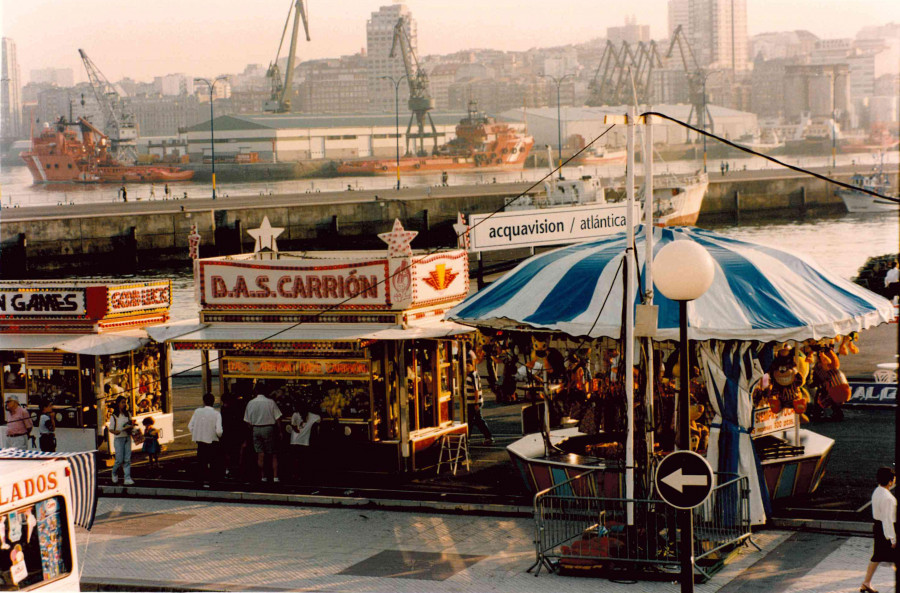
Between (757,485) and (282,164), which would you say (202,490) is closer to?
(757,485)

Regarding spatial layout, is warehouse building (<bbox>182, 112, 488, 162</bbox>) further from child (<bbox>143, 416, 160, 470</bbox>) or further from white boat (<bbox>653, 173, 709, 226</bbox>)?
child (<bbox>143, 416, 160, 470</bbox>)

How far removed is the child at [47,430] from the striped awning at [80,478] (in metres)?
8.58

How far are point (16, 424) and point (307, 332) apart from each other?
4.62m

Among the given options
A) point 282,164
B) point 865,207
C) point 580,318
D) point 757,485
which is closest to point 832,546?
point 757,485

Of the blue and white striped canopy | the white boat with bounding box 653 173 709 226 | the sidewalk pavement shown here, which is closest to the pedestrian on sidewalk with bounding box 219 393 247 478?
the sidewalk pavement

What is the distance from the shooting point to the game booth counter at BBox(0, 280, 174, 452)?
19438mm

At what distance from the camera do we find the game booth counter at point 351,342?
17312mm

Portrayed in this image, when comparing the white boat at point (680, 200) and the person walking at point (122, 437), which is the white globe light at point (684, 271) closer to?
the person walking at point (122, 437)

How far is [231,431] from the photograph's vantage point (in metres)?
17.6

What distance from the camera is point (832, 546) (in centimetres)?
1288

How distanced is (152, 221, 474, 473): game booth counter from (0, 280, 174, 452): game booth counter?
133 cm

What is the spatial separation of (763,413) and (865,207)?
8375 cm

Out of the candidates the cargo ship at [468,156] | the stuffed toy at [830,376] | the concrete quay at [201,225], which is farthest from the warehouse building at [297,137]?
the stuffed toy at [830,376]

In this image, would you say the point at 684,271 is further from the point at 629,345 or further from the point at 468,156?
the point at 468,156
